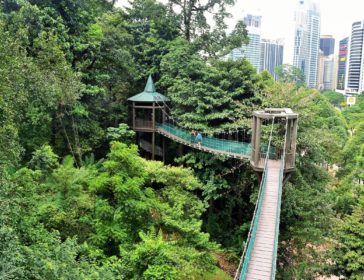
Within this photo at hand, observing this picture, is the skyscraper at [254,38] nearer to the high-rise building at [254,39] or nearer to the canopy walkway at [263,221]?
the high-rise building at [254,39]

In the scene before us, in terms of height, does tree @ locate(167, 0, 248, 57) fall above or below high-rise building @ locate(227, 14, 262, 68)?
below

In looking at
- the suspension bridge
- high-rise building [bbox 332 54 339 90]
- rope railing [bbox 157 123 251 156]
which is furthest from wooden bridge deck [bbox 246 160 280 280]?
high-rise building [bbox 332 54 339 90]

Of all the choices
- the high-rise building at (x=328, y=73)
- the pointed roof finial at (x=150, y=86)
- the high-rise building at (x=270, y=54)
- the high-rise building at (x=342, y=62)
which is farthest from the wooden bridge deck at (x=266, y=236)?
the high-rise building at (x=328, y=73)

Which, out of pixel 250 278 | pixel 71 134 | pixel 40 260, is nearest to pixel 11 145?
pixel 40 260

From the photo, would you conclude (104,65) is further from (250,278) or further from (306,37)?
(306,37)

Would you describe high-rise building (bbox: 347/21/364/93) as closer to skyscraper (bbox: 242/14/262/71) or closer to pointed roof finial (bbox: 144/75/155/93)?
skyscraper (bbox: 242/14/262/71)

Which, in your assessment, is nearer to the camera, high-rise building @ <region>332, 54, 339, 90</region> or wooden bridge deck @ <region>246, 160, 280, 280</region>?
wooden bridge deck @ <region>246, 160, 280, 280</region>

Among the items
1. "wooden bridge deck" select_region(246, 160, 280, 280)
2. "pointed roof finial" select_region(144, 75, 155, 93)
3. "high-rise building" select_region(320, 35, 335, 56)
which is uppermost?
"high-rise building" select_region(320, 35, 335, 56)
